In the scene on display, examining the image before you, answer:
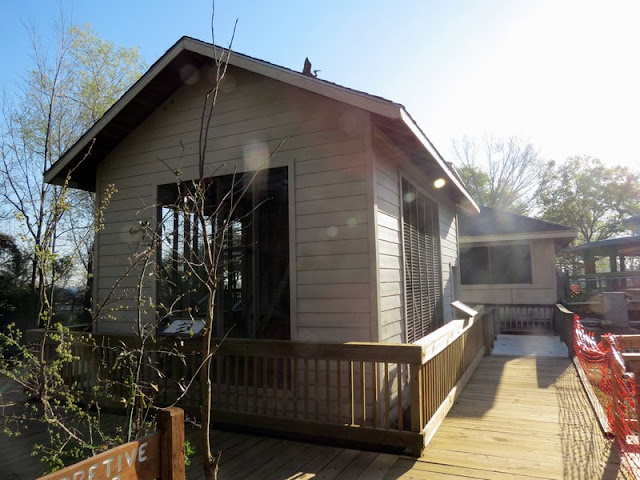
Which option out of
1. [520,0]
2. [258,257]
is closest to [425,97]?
[520,0]

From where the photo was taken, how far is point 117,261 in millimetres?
5871

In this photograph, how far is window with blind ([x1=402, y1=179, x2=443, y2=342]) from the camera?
586cm

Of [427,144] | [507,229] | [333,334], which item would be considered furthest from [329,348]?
[507,229]

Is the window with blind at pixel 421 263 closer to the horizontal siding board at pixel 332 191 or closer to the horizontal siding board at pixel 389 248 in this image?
the horizontal siding board at pixel 389 248

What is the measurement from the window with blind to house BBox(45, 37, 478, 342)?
5cm

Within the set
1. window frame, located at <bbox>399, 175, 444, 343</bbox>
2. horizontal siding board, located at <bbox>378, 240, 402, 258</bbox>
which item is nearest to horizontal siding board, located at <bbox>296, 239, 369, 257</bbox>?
horizontal siding board, located at <bbox>378, 240, 402, 258</bbox>

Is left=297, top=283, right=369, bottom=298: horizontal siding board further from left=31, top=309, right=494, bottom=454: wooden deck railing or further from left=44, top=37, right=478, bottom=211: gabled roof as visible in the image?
left=44, top=37, right=478, bottom=211: gabled roof

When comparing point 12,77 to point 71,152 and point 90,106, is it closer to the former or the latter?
point 90,106

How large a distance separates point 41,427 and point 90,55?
12.3 metres

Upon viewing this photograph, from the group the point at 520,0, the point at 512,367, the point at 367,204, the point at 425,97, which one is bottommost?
the point at 512,367

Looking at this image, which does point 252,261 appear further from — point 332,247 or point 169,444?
point 169,444

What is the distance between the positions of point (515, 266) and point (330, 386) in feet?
35.7

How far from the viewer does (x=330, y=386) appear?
4.36 m

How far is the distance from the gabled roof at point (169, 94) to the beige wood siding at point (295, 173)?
20 centimetres
